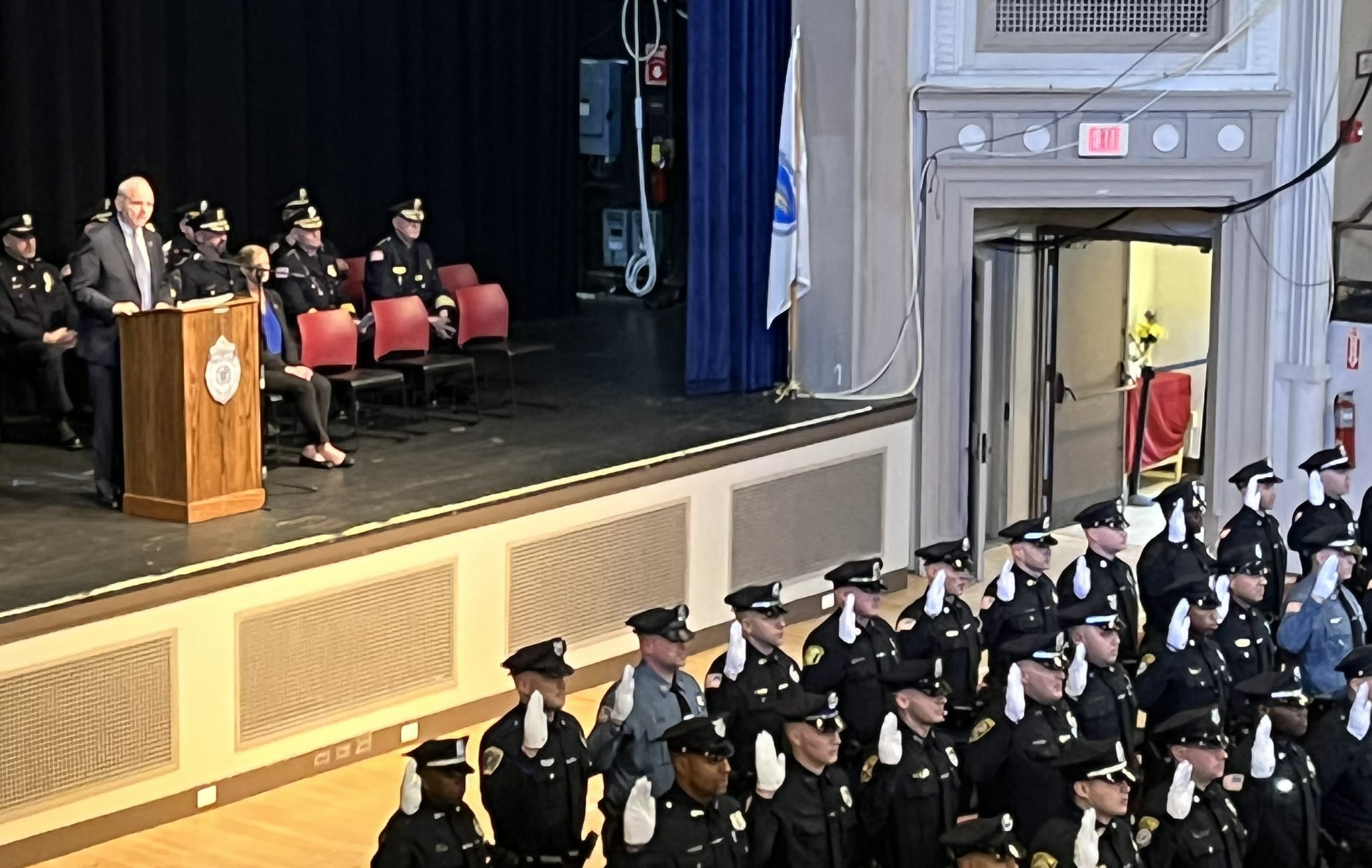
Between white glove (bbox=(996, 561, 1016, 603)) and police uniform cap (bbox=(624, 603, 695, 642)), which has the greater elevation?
police uniform cap (bbox=(624, 603, 695, 642))

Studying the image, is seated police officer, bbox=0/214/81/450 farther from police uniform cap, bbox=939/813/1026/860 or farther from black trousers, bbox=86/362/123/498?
police uniform cap, bbox=939/813/1026/860

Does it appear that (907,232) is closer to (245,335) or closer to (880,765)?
(245,335)

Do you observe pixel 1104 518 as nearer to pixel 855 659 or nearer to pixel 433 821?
pixel 855 659

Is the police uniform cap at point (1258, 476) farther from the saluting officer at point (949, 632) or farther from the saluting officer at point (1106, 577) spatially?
the saluting officer at point (949, 632)

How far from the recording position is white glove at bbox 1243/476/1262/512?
991cm

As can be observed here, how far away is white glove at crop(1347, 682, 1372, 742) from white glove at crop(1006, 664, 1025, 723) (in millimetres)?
1172

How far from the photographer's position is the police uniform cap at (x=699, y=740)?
21.0 ft

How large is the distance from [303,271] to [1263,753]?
575 centimetres

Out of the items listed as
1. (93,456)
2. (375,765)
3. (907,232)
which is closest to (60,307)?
(93,456)

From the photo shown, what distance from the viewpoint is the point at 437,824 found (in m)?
6.39

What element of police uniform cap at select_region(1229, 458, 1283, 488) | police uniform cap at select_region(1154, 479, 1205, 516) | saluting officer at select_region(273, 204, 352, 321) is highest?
saluting officer at select_region(273, 204, 352, 321)

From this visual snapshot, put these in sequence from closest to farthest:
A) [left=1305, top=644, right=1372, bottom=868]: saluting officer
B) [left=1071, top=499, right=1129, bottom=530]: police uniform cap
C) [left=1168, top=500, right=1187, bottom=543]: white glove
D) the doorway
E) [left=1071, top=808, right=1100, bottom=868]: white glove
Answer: [left=1071, top=808, right=1100, bottom=868]: white glove → [left=1305, top=644, right=1372, bottom=868]: saluting officer → [left=1071, top=499, right=1129, bottom=530]: police uniform cap → [left=1168, top=500, right=1187, bottom=543]: white glove → the doorway

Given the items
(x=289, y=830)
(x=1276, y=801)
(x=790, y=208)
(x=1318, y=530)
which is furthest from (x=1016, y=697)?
(x=790, y=208)

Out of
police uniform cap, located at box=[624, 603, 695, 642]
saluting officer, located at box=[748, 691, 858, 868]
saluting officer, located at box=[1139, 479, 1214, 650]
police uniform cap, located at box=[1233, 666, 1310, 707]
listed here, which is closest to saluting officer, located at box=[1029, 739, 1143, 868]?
saluting officer, located at box=[748, 691, 858, 868]
